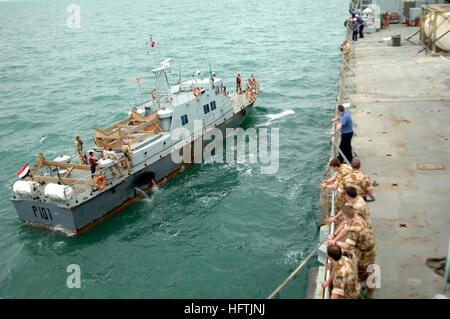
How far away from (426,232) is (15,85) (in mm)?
48577

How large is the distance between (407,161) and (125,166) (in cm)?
1242

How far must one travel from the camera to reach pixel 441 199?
438 inches

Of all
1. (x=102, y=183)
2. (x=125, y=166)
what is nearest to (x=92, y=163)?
(x=102, y=183)

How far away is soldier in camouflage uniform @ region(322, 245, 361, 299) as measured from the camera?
23.6ft

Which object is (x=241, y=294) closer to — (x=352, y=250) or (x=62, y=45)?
(x=352, y=250)

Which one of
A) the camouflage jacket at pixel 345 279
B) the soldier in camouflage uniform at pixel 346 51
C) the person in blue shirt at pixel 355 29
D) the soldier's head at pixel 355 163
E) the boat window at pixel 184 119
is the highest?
the person in blue shirt at pixel 355 29

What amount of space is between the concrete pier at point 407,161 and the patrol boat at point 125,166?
8682 millimetres

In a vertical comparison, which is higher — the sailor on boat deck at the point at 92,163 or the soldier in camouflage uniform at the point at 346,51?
the soldier in camouflage uniform at the point at 346,51

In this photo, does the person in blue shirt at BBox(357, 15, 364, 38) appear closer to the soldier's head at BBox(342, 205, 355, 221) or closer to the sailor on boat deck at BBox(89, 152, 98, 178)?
the sailor on boat deck at BBox(89, 152, 98, 178)

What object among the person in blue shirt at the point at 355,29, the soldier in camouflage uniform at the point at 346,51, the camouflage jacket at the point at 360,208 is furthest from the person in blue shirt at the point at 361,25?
the camouflage jacket at the point at 360,208

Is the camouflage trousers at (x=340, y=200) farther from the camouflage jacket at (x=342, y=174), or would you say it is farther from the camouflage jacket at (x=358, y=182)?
the camouflage jacket at (x=358, y=182)

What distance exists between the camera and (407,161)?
13422 millimetres

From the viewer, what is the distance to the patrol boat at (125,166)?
17141 mm

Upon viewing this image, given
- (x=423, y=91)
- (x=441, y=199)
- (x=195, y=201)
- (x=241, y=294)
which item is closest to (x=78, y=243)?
(x=195, y=201)
